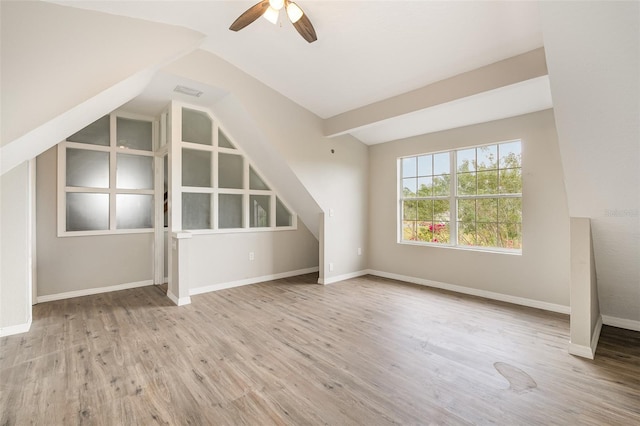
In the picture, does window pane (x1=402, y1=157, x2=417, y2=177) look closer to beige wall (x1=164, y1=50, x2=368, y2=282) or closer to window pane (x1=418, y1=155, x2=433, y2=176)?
window pane (x1=418, y1=155, x2=433, y2=176)

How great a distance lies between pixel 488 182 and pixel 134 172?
556cm

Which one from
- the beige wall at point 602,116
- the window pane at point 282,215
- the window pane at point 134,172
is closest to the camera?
the beige wall at point 602,116

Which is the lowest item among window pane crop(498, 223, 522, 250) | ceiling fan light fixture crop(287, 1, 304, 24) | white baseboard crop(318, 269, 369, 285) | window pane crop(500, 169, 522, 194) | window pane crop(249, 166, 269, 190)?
white baseboard crop(318, 269, 369, 285)

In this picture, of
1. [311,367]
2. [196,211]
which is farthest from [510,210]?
[196,211]

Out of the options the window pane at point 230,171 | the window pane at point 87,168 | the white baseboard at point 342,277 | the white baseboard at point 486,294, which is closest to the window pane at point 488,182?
the white baseboard at point 486,294

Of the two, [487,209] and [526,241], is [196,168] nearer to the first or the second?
[487,209]

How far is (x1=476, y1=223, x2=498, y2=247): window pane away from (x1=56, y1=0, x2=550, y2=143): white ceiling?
5.14 feet

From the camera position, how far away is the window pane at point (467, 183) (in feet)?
14.3

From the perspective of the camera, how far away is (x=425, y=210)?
493 centimetres

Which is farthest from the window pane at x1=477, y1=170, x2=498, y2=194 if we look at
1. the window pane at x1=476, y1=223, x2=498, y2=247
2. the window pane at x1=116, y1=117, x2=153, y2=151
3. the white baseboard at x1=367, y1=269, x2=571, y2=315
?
the window pane at x1=116, y1=117, x2=153, y2=151

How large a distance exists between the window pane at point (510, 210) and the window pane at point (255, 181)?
3.77 m

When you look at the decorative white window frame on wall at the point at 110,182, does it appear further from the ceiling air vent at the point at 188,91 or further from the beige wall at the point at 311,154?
the beige wall at the point at 311,154

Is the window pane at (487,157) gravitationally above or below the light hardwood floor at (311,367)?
above

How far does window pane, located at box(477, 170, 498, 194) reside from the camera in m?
4.12
